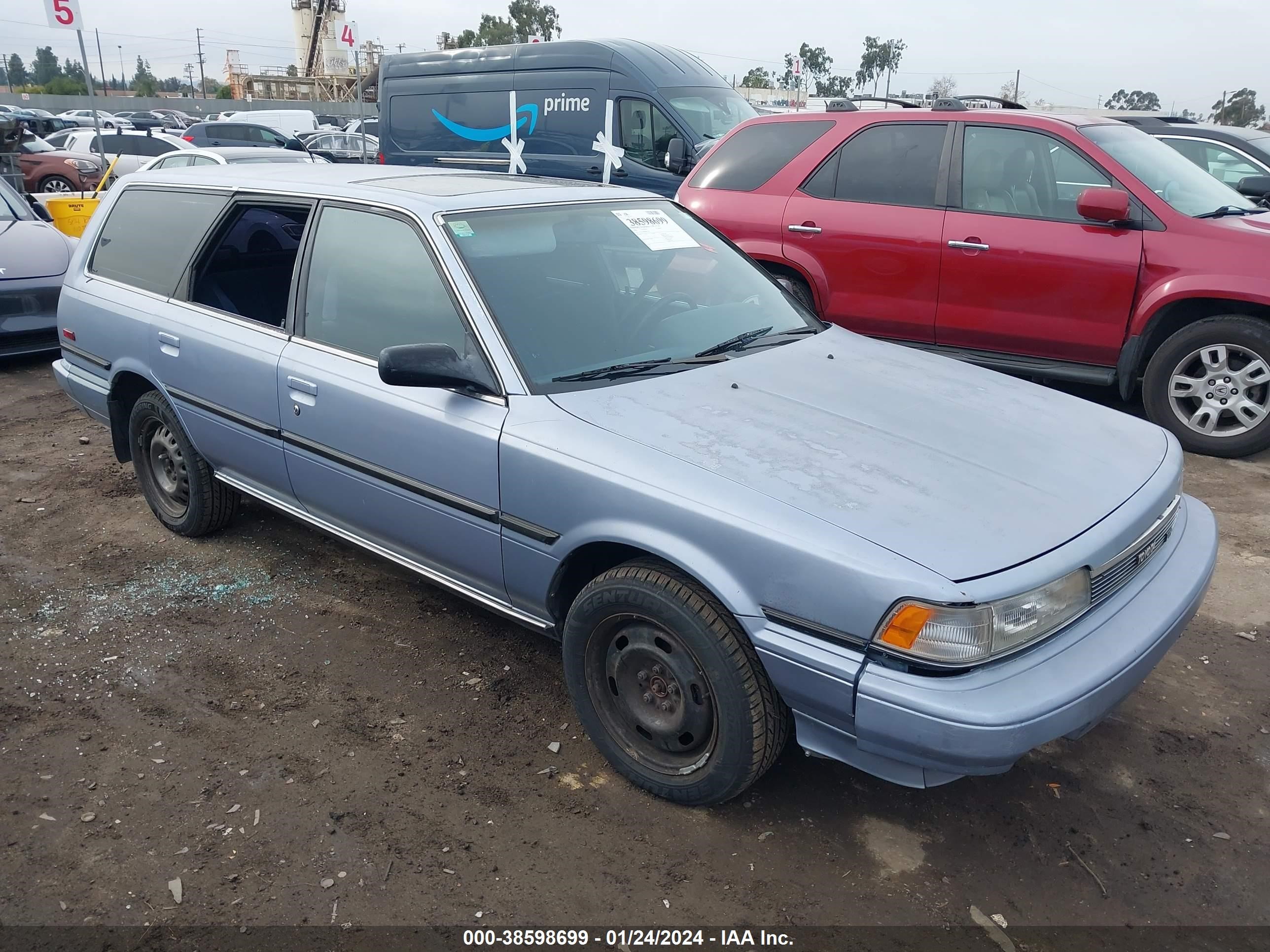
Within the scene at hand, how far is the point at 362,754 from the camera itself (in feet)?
9.93

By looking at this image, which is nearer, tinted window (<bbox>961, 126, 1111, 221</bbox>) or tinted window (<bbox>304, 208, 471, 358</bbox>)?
tinted window (<bbox>304, 208, 471, 358</bbox>)

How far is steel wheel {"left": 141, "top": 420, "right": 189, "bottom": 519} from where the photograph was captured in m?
4.43

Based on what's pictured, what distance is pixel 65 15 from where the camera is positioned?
1155 cm

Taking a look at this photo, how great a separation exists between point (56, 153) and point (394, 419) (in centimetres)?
1799

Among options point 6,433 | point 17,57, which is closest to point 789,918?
point 6,433

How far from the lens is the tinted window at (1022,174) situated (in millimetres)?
5738

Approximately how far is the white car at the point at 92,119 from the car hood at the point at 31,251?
1158cm

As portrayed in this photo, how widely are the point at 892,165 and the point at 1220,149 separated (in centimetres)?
512

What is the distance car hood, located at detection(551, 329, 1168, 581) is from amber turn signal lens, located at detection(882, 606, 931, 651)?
0.35ft

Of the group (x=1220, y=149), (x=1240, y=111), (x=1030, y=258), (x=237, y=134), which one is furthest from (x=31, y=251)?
(x=1240, y=111)

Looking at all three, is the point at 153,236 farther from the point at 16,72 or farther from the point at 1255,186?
the point at 16,72

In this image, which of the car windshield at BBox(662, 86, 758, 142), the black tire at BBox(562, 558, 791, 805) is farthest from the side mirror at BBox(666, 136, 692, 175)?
the black tire at BBox(562, 558, 791, 805)

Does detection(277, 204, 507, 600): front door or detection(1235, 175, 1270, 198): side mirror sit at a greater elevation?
detection(1235, 175, 1270, 198): side mirror

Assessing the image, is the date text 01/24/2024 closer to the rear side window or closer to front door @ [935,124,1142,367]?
front door @ [935,124,1142,367]
